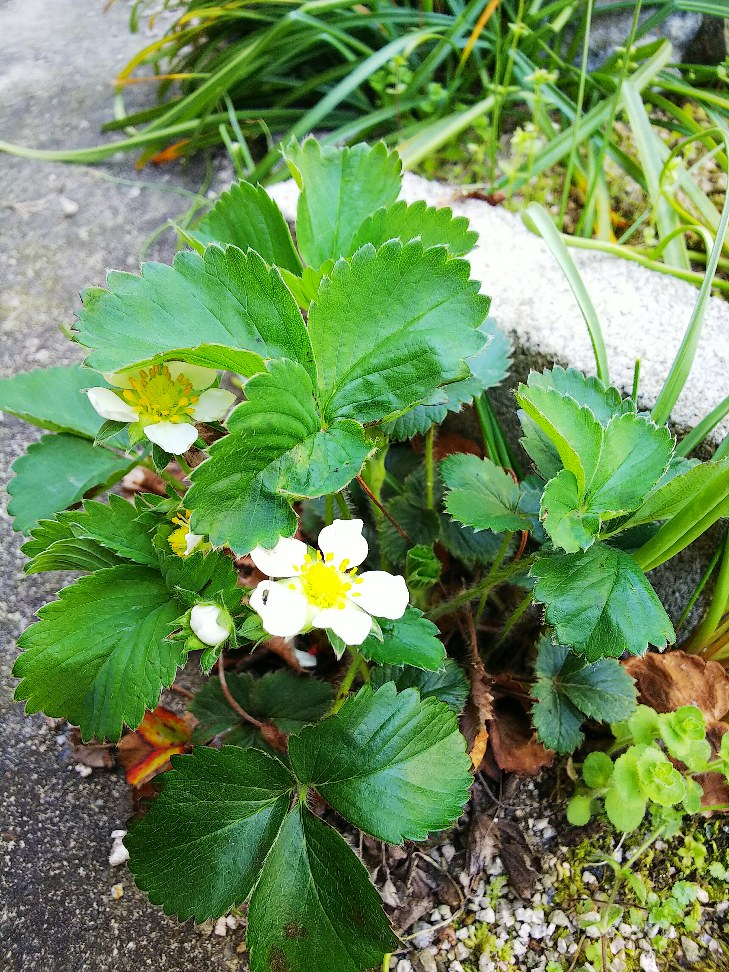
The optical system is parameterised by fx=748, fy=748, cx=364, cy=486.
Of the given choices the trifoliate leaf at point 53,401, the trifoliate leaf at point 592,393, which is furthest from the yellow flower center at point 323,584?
the trifoliate leaf at point 53,401

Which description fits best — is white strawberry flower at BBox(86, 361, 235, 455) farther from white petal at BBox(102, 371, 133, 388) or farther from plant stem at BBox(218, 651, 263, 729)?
plant stem at BBox(218, 651, 263, 729)

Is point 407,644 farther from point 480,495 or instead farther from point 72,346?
point 72,346

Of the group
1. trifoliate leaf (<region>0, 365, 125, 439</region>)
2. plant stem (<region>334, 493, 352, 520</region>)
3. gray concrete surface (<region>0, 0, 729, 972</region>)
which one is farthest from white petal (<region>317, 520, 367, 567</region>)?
gray concrete surface (<region>0, 0, 729, 972</region>)

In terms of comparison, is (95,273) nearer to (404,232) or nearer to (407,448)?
(407,448)

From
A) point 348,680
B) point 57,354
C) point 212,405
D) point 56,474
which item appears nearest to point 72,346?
point 57,354

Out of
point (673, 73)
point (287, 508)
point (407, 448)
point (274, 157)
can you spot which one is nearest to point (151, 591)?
point (287, 508)

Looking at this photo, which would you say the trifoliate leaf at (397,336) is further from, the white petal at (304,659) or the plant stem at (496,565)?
the white petal at (304,659)
